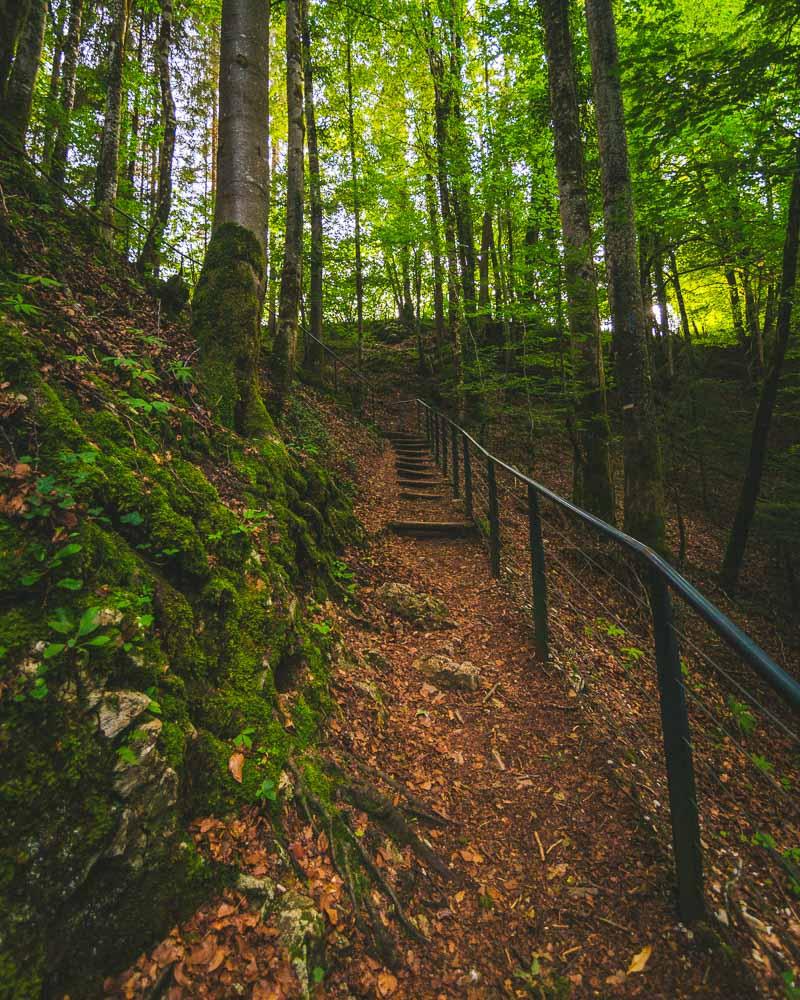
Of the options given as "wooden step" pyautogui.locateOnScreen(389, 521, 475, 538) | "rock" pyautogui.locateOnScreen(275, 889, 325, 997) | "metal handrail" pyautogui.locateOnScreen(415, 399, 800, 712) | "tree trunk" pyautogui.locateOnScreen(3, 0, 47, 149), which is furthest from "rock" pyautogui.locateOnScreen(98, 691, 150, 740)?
"tree trunk" pyautogui.locateOnScreen(3, 0, 47, 149)

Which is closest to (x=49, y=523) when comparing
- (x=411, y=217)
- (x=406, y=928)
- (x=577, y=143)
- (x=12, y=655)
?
(x=12, y=655)

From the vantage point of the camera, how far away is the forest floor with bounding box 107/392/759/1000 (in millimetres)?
1552

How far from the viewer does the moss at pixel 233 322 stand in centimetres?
409

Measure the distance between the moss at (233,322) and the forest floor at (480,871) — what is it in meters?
2.26

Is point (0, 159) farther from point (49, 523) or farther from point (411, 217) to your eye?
point (411, 217)

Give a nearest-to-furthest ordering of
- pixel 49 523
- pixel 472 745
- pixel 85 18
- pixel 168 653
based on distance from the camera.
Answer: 1. pixel 49 523
2. pixel 168 653
3. pixel 472 745
4. pixel 85 18

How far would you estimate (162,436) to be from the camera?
115 inches

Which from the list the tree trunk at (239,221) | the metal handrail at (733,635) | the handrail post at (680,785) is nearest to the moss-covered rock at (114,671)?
the tree trunk at (239,221)

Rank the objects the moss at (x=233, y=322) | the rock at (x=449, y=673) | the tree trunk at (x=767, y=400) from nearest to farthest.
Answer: the rock at (x=449, y=673)
the moss at (x=233, y=322)
the tree trunk at (x=767, y=400)

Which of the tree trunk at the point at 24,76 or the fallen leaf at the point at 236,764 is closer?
the fallen leaf at the point at 236,764

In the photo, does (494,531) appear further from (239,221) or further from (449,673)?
(239,221)

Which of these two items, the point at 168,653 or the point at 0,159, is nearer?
the point at 168,653

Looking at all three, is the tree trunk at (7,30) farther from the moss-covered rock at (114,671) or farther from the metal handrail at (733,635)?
the metal handrail at (733,635)

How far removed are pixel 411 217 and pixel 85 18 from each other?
843 centimetres
